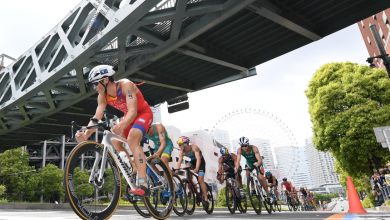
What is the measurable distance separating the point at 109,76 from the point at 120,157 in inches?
40.6

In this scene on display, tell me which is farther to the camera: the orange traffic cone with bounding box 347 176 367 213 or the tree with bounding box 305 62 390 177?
the tree with bounding box 305 62 390 177

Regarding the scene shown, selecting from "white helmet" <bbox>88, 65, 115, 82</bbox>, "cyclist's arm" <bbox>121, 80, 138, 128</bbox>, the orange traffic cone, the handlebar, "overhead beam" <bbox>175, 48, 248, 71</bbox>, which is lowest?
the orange traffic cone

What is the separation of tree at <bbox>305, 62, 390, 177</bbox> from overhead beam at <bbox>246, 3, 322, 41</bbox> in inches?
437

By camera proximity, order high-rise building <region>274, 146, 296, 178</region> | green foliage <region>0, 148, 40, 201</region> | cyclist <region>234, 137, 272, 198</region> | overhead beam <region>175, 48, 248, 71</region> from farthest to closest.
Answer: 1. high-rise building <region>274, 146, 296, 178</region>
2. green foliage <region>0, 148, 40, 201</region>
3. overhead beam <region>175, 48, 248, 71</region>
4. cyclist <region>234, 137, 272, 198</region>

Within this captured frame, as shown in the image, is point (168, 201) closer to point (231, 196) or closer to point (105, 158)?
point (105, 158)

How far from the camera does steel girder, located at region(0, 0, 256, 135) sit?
25.5 feet

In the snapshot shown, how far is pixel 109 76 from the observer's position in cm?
349

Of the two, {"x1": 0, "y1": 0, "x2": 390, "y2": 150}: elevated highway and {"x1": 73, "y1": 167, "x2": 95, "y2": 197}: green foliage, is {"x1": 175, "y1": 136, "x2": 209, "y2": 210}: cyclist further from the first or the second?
{"x1": 73, "y1": 167, "x2": 95, "y2": 197}: green foliage

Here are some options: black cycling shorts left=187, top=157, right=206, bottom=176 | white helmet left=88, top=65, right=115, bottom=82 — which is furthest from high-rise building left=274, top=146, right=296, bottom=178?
white helmet left=88, top=65, right=115, bottom=82

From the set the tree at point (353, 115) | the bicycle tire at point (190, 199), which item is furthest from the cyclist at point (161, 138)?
the tree at point (353, 115)

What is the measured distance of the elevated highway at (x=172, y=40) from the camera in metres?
7.99

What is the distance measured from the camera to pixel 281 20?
27.8 ft

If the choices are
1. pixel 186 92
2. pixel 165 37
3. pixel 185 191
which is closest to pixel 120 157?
pixel 185 191

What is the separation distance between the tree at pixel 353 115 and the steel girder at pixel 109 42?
9721 mm
